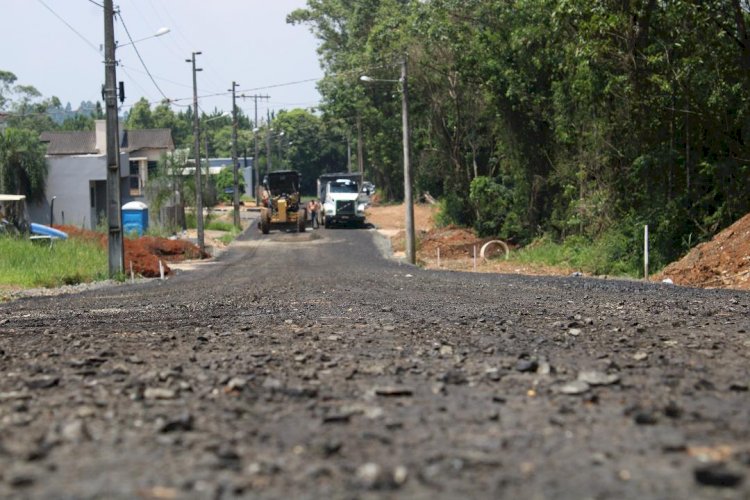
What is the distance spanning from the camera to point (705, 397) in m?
7.74

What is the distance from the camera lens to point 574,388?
8.10 m

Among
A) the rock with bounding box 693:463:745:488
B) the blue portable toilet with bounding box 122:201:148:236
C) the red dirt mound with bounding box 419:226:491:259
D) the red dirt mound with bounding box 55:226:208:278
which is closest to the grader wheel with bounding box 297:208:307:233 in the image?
the red dirt mound with bounding box 419:226:491:259

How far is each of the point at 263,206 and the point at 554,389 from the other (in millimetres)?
58900

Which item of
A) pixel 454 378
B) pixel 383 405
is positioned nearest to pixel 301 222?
pixel 454 378

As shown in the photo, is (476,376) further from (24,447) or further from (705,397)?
(24,447)

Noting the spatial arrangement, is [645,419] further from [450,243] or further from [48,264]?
[450,243]

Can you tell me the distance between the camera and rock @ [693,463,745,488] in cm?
522

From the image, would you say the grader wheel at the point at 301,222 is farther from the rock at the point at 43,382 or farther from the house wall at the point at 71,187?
the rock at the point at 43,382

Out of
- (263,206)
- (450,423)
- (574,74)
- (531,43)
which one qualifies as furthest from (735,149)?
(263,206)

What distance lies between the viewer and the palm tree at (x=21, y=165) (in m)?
62.2

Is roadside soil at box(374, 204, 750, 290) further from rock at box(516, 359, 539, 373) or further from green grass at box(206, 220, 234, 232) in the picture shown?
rock at box(516, 359, 539, 373)

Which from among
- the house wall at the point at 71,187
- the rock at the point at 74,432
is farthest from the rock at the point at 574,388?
the house wall at the point at 71,187

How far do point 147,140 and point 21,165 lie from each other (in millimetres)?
36019

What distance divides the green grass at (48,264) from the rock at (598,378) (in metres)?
22.1
